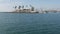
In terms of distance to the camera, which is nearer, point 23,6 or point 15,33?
point 15,33

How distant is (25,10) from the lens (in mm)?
116812

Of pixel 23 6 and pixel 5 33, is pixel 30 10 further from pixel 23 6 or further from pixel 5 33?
pixel 5 33

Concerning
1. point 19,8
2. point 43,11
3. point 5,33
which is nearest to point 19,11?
point 19,8

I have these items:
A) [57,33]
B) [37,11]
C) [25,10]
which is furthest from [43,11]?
[57,33]

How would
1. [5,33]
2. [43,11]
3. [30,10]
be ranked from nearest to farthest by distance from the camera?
[5,33]
[30,10]
[43,11]

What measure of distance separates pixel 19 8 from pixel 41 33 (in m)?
95.8

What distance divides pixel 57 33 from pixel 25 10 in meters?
93.8

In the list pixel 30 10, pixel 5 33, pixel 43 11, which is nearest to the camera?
pixel 5 33

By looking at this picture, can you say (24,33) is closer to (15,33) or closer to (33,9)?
(15,33)

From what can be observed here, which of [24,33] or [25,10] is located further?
[25,10]

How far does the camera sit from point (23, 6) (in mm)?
118062

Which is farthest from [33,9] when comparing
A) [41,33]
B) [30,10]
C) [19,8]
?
[41,33]

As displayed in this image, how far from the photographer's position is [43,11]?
125812mm

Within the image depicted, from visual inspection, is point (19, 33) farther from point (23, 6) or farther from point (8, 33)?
point (23, 6)
